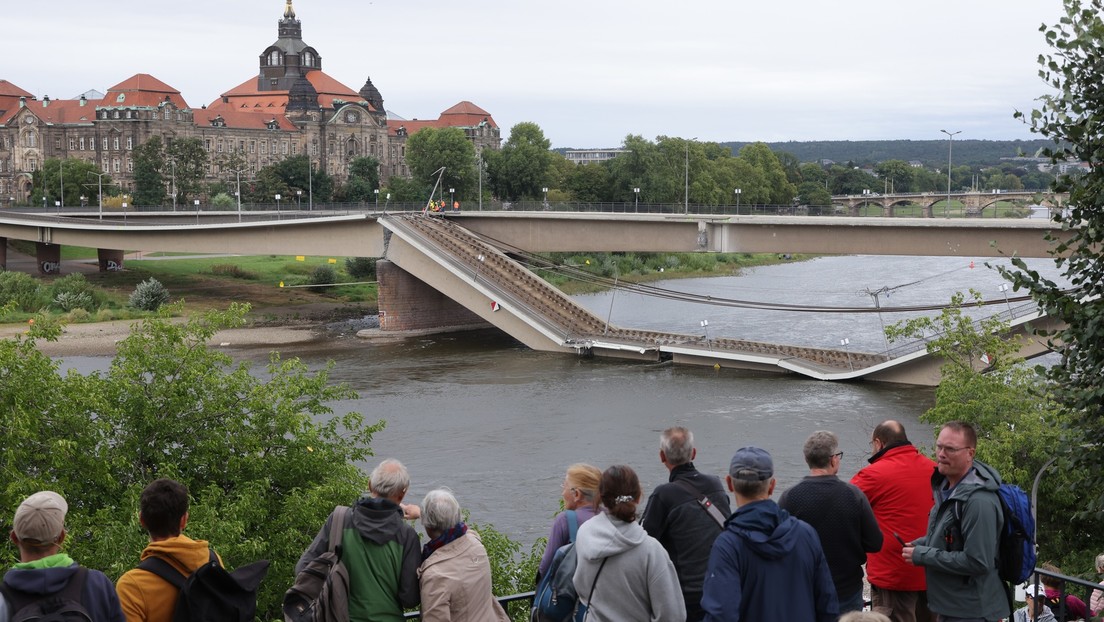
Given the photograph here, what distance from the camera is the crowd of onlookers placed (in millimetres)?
5227

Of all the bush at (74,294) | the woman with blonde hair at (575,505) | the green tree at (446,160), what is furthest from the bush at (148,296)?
the woman with blonde hair at (575,505)

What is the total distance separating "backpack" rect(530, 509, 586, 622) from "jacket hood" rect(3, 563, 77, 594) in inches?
85.2

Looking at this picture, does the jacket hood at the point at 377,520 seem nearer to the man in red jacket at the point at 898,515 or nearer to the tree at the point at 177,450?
the man in red jacket at the point at 898,515

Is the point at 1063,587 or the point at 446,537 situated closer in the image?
the point at 446,537

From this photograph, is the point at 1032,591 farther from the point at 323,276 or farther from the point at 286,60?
the point at 286,60

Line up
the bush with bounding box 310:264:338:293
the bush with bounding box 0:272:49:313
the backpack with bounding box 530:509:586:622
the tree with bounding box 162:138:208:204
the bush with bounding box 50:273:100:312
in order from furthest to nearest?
1. the tree with bounding box 162:138:208:204
2. the bush with bounding box 310:264:338:293
3. the bush with bounding box 0:272:49:313
4. the bush with bounding box 50:273:100:312
5. the backpack with bounding box 530:509:586:622

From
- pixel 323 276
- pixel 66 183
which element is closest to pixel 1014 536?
pixel 323 276

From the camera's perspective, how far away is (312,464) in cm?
1417

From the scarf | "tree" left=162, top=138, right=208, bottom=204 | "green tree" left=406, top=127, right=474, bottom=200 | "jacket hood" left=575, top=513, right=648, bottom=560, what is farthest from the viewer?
"tree" left=162, top=138, right=208, bottom=204

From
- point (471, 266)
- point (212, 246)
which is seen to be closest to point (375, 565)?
point (471, 266)

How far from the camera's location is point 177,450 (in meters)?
13.8

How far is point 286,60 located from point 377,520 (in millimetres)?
140872

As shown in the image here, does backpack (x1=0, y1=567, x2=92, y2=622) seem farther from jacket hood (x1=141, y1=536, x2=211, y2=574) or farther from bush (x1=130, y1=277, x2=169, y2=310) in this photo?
bush (x1=130, y1=277, x2=169, y2=310)

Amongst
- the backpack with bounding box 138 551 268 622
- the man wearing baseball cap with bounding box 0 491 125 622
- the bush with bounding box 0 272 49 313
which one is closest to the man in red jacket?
the backpack with bounding box 138 551 268 622
